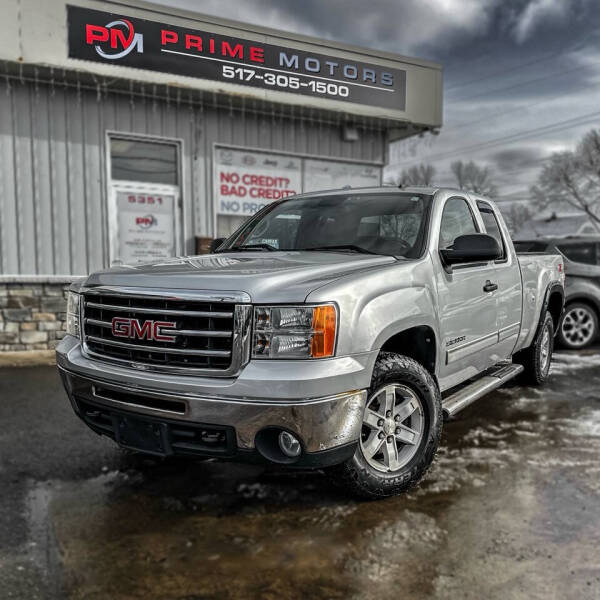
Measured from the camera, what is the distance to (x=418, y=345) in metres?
3.69

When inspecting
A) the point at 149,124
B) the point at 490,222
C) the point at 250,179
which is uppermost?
the point at 149,124

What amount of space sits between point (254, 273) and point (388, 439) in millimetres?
1224

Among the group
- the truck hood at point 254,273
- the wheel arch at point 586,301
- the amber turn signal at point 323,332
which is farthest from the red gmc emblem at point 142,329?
the wheel arch at point 586,301

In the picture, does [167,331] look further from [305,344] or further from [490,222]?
[490,222]

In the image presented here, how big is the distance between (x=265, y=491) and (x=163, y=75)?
271 inches

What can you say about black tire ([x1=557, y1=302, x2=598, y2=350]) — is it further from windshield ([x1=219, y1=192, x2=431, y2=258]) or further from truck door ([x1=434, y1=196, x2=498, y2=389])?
windshield ([x1=219, y1=192, x2=431, y2=258])

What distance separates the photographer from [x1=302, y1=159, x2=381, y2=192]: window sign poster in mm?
10602

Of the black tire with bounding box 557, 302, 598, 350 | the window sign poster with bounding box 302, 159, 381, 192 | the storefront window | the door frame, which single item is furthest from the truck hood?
the window sign poster with bounding box 302, 159, 381, 192

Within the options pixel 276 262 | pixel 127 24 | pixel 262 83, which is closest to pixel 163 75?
pixel 127 24

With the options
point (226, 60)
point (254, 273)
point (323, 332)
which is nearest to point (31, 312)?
point (226, 60)

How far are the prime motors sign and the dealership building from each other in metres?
0.02

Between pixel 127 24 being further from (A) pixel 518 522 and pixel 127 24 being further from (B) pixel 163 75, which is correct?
(A) pixel 518 522

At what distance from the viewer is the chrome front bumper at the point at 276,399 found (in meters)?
2.78

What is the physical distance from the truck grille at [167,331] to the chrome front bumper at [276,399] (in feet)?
0.38
